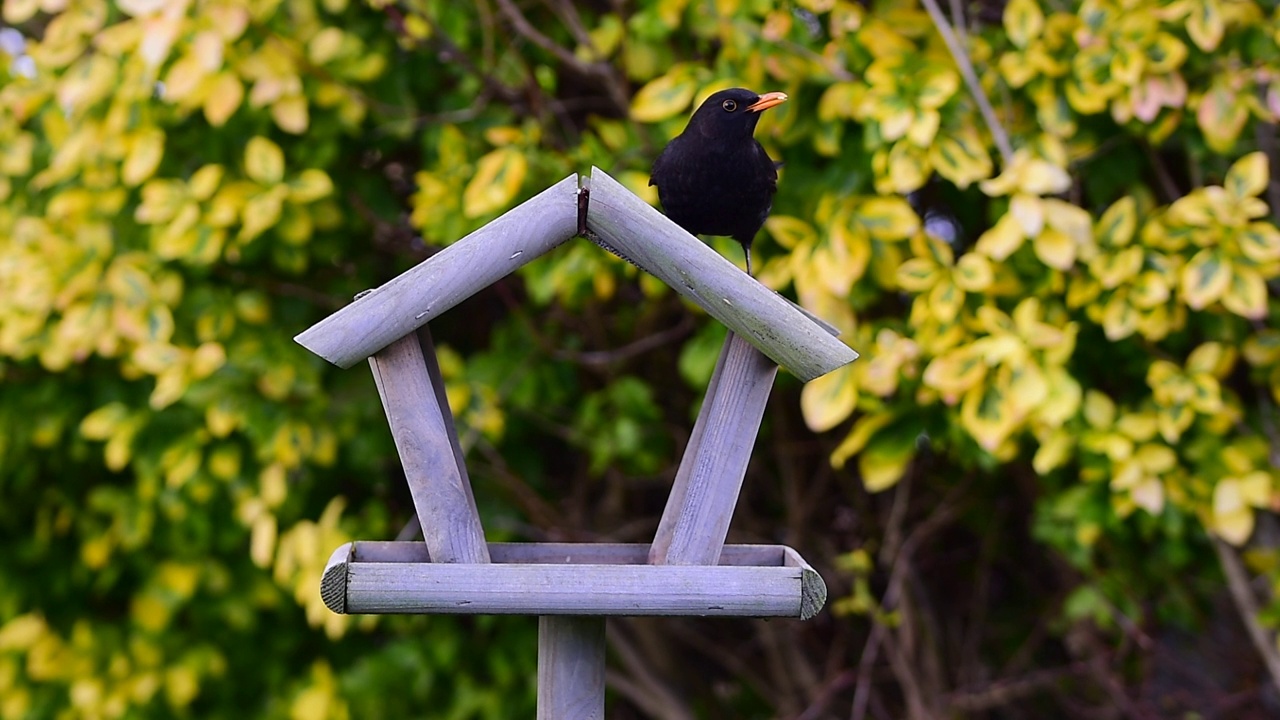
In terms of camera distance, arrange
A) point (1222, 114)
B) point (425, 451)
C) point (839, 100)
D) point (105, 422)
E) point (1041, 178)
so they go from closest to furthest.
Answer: point (425, 451) < point (1041, 178) < point (1222, 114) < point (839, 100) < point (105, 422)

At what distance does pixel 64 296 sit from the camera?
8.25 ft

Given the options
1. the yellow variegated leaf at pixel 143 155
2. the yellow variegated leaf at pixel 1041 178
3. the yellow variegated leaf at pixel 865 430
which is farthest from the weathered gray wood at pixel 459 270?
the yellow variegated leaf at pixel 143 155

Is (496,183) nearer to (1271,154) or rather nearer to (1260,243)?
(1260,243)

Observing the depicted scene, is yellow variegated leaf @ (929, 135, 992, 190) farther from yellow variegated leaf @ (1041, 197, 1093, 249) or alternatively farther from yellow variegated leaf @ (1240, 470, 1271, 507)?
yellow variegated leaf @ (1240, 470, 1271, 507)

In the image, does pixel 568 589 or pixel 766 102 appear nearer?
pixel 568 589

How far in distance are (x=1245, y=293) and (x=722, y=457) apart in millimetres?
1189

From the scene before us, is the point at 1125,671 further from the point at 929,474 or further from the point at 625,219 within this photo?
the point at 625,219

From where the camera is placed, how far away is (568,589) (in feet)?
4.07

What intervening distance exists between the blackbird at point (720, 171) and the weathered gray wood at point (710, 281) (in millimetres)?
158

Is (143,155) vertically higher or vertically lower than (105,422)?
higher

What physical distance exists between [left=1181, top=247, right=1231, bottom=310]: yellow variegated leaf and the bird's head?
1.00 meters

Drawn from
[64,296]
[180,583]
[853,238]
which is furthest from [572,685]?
[180,583]

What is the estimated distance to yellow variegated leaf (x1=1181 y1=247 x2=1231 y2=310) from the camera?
197 centimetres

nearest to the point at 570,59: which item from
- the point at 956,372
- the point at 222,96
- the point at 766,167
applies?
the point at 222,96
